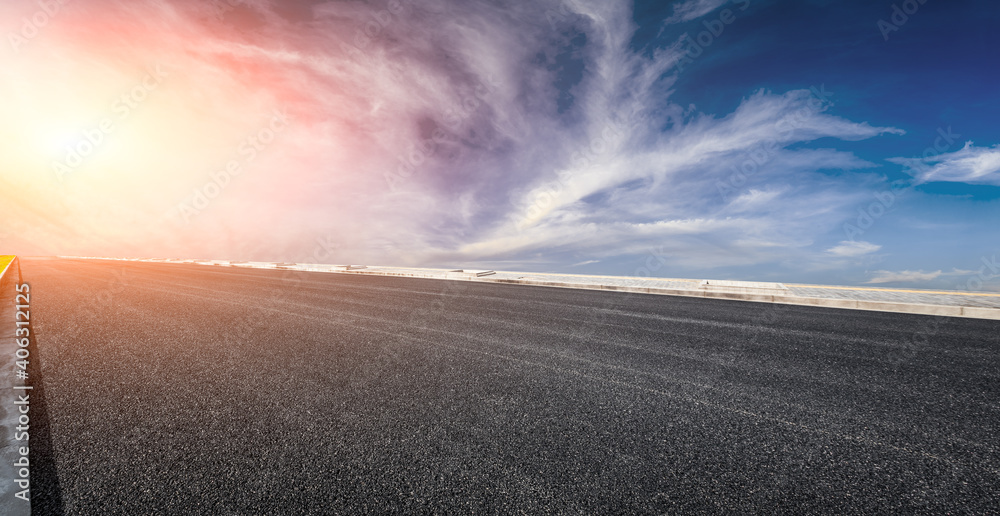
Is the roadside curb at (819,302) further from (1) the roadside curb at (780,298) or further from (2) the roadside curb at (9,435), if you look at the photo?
(2) the roadside curb at (9,435)

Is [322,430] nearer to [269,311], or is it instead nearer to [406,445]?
[406,445]

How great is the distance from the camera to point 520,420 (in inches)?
117

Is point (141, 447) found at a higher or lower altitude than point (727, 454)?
lower

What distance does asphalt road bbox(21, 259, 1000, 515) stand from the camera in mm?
2102

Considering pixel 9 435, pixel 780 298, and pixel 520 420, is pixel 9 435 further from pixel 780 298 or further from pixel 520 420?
pixel 780 298

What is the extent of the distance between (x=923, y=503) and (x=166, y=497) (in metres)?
4.45

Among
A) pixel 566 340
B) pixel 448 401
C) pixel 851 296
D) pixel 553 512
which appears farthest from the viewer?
pixel 851 296

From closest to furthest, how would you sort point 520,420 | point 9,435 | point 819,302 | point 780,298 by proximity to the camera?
point 9,435
point 520,420
point 819,302
point 780,298

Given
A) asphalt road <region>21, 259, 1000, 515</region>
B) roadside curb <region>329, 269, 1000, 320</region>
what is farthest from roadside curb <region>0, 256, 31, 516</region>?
roadside curb <region>329, 269, 1000, 320</region>

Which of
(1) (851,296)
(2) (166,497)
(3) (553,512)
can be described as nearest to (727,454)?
(3) (553,512)

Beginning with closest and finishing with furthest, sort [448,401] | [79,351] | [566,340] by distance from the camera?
[448,401] < [79,351] < [566,340]

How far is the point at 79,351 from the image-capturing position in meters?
5.14

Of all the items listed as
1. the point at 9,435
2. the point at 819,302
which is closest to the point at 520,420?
the point at 9,435

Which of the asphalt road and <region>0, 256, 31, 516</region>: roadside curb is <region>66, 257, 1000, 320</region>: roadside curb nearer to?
the asphalt road
